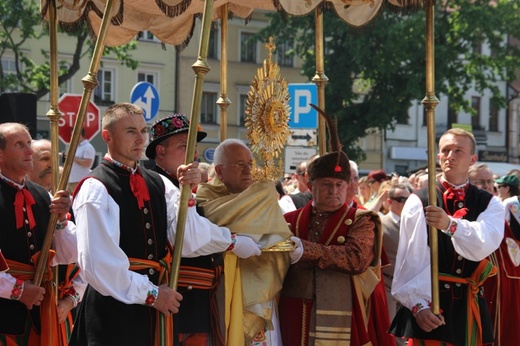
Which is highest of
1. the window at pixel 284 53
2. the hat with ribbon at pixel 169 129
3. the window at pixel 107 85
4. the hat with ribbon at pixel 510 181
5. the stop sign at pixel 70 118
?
the window at pixel 284 53

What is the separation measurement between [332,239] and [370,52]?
84.3 feet

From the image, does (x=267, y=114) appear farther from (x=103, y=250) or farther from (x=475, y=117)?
(x=475, y=117)

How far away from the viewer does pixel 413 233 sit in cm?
612

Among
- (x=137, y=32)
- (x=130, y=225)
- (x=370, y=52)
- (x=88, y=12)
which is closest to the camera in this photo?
(x=130, y=225)

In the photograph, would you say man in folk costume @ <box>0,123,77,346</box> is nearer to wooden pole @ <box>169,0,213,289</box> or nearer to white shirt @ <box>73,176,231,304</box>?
white shirt @ <box>73,176,231,304</box>

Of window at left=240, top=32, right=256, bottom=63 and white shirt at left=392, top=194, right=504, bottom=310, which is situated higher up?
window at left=240, top=32, right=256, bottom=63

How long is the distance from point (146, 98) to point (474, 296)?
6272 mm

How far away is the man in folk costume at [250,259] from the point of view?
5605 millimetres

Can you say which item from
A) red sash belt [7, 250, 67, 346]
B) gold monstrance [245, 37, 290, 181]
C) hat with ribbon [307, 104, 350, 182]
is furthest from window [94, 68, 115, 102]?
red sash belt [7, 250, 67, 346]

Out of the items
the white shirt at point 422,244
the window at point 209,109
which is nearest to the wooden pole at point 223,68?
the white shirt at point 422,244

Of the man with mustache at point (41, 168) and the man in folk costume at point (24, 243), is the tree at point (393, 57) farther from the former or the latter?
the man in folk costume at point (24, 243)

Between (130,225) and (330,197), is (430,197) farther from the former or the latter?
→ (130,225)

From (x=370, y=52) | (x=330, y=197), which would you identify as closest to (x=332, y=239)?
(x=330, y=197)

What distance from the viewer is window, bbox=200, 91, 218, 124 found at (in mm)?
31406
